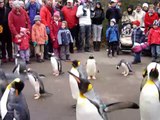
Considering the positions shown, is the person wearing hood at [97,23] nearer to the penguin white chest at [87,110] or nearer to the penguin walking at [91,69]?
the penguin walking at [91,69]

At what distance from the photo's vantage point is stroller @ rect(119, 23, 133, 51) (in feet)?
33.7

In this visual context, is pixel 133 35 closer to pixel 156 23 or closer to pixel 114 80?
pixel 156 23

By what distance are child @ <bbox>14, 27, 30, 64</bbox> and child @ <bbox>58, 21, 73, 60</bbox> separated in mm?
872

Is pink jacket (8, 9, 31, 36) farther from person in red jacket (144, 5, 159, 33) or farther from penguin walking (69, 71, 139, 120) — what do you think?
penguin walking (69, 71, 139, 120)

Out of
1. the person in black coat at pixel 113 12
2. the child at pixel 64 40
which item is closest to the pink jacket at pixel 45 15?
the child at pixel 64 40

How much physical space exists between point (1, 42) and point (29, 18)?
96 centimetres

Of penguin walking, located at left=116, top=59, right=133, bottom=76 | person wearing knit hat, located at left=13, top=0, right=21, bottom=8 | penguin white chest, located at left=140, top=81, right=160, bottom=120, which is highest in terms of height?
person wearing knit hat, located at left=13, top=0, right=21, bottom=8

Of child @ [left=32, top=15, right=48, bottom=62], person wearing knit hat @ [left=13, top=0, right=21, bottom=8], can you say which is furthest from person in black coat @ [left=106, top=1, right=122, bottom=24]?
person wearing knit hat @ [left=13, top=0, right=21, bottom=8]

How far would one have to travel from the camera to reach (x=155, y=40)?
30.8ft

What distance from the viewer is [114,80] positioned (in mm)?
7625


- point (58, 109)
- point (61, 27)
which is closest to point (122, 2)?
point (61, 27)

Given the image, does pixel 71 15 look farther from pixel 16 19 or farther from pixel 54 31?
pixel 16 19

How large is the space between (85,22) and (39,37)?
154cm

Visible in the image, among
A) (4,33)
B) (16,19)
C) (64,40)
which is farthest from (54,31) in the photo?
(4,33)
